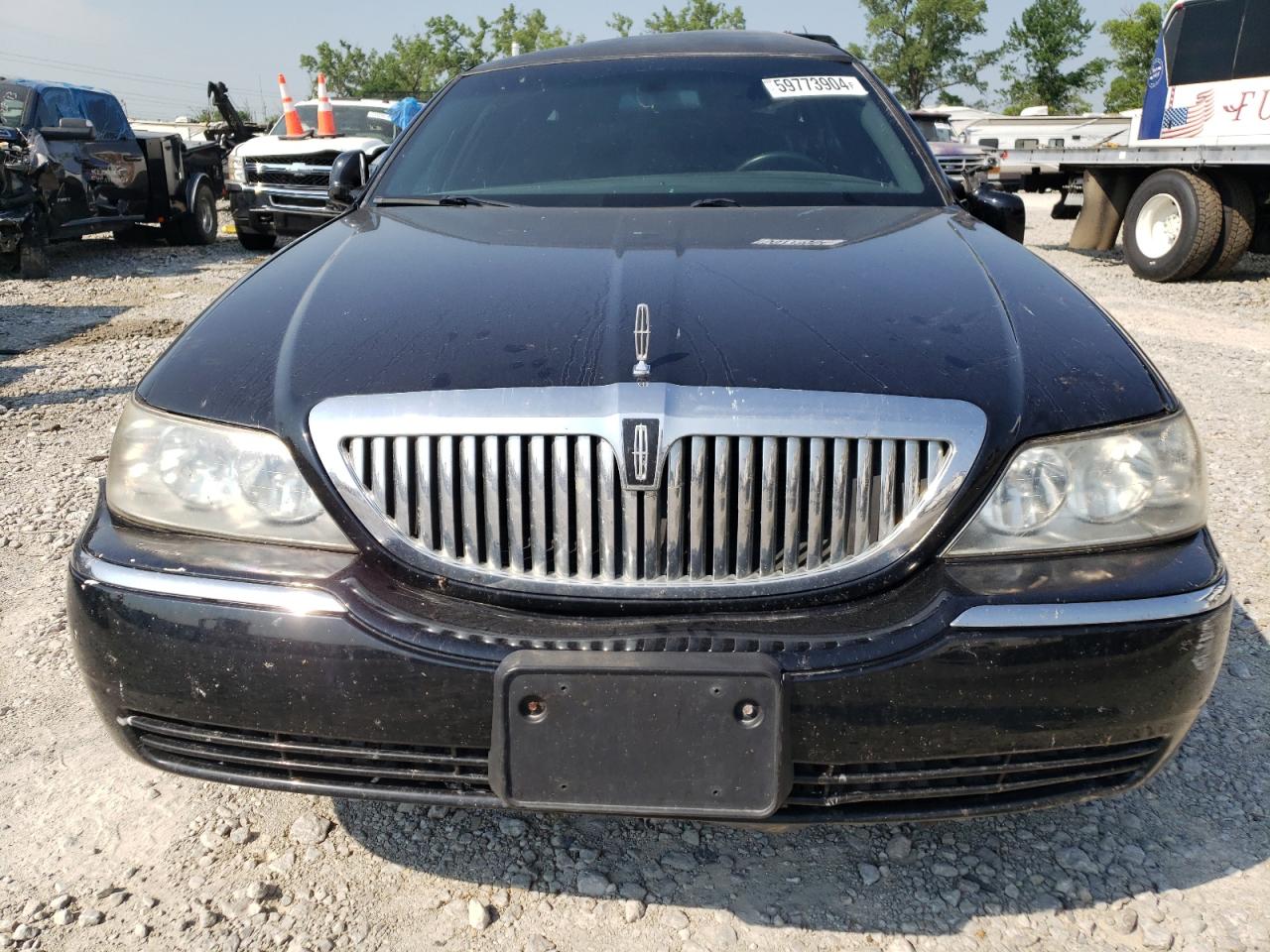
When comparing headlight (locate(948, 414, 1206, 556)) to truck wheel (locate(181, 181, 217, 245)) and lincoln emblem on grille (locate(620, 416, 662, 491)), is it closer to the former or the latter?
lincoln emblem on grille (locate(620, 416, 662, 491))

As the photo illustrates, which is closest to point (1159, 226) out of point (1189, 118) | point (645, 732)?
point (1189, 118)

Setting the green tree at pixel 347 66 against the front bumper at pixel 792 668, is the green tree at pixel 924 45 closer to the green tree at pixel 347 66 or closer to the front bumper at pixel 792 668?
the green tree at pixel 347 66

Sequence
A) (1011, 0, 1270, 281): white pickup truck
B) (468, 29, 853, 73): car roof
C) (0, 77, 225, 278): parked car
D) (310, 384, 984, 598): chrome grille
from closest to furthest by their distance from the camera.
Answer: (310, 384, 984, 598): chrome grille < (468, 29, 853, 73): car roof < (0, 77, 225, 278): parked car < (1011, 0, 1270, 281): white pickup truck

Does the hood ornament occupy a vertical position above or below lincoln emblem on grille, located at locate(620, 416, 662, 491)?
above

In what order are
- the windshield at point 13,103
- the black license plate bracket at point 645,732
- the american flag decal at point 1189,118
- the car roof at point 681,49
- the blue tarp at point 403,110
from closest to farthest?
the black license plate bracket at point 645,732, the car roof at point 681,49, the windshield at point 13,103, the american flag decal at point 1189,118, the blue tarp at point 403,110

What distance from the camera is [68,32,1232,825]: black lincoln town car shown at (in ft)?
5.08

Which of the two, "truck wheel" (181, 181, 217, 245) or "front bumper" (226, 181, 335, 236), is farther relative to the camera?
"truck wheel" (181, 181, 217, 245)

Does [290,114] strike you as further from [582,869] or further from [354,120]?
[582,869]

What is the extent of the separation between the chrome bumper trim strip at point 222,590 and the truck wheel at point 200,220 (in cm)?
1143


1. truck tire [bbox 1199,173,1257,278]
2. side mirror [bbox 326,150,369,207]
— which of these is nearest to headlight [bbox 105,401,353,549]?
side mirror [bbox 326,150,369,207]

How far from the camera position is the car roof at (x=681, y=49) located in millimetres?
3268

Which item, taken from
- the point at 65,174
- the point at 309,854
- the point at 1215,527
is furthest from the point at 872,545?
the point at 65,174

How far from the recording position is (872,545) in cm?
165

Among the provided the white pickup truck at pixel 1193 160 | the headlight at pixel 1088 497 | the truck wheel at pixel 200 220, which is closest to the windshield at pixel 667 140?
the headlight at pixel 1088 497
